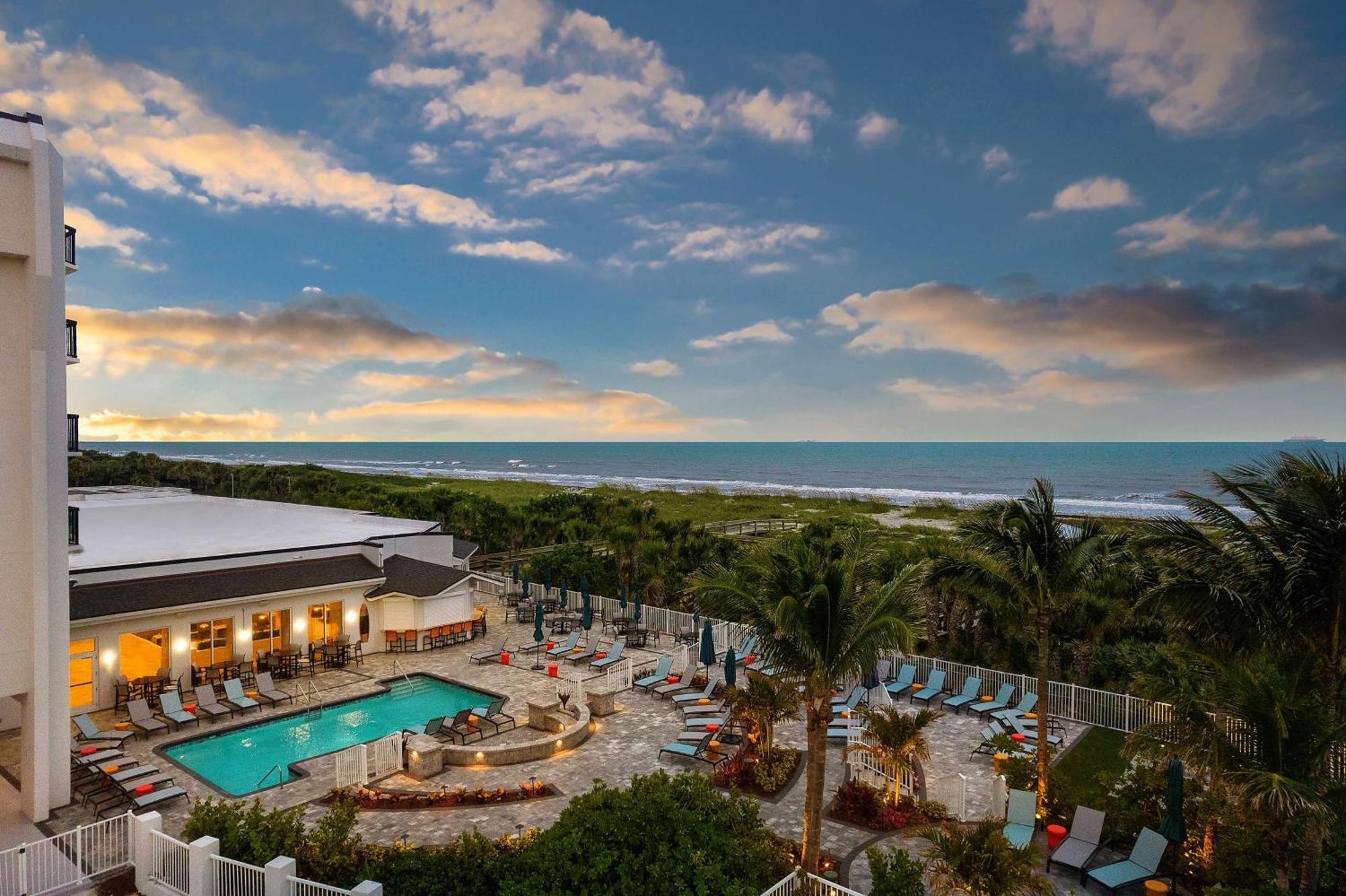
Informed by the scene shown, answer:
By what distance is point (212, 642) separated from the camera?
767 inches

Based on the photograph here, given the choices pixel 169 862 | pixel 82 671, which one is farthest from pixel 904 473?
pixel 169 862

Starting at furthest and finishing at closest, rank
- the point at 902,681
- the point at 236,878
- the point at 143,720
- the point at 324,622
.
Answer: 1. the point at 324,622
2. the point at 902,681
3. the point at 143,720
4. the point at 236,878

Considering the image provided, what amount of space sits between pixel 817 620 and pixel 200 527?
86.2ft

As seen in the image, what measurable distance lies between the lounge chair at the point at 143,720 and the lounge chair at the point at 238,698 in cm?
147

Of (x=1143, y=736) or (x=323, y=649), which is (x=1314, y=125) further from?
(x=323, y=649)

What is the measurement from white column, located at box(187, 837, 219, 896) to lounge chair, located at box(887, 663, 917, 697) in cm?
1580

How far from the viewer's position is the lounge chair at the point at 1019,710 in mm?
16500

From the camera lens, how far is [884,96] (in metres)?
36.0

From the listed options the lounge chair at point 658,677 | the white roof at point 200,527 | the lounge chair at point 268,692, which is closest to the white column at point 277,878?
the lounge chair at point 268,692

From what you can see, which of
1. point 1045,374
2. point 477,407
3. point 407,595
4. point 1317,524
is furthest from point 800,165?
point 477,407

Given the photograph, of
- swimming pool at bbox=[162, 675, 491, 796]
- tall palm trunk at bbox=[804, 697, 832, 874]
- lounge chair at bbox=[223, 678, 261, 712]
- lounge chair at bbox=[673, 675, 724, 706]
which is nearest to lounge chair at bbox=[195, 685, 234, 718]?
lounge chair at bbox=[223, 678, 261, 712]

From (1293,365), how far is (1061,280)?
56.1 ft

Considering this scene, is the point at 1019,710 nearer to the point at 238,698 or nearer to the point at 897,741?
the point at 897,741

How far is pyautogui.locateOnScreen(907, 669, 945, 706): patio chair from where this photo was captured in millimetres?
18344
